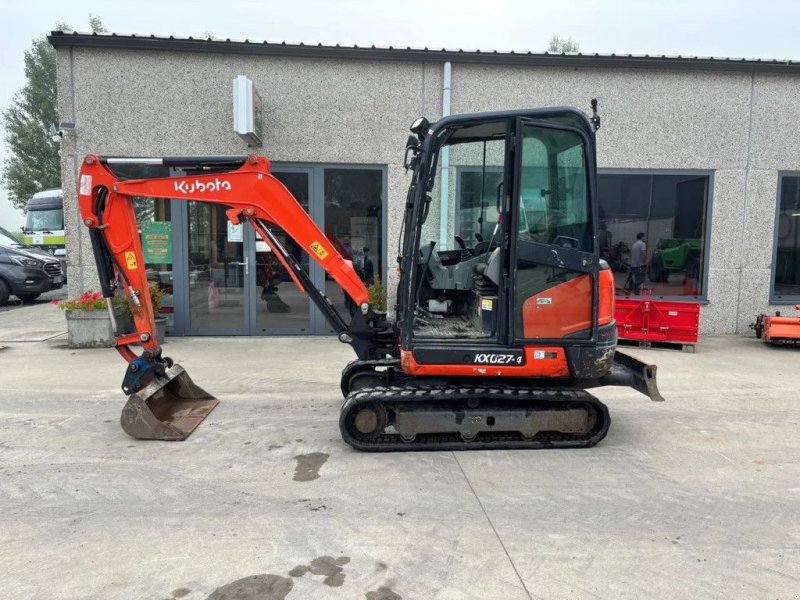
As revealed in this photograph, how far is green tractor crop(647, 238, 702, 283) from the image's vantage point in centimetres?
1034

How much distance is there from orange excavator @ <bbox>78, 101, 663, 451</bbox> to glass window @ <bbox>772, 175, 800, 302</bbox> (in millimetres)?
7140

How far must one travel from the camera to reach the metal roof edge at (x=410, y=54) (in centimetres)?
918

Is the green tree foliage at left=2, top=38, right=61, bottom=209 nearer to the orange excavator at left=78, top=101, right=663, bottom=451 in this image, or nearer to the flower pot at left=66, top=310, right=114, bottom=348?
the flower pot at left=66, top=310, right=114, bottom=348

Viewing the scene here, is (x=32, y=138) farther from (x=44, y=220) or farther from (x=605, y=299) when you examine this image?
(x=605, y=299)

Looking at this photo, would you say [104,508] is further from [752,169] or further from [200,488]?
[752,169]

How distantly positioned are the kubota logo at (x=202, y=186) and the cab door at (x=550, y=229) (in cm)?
252

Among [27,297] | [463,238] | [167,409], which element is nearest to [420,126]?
[463,238]

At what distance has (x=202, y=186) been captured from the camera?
504cm

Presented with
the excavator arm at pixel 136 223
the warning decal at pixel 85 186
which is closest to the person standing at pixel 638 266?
the excavator arm at pixel 136 223

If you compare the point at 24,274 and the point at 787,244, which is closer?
the point at 787,244

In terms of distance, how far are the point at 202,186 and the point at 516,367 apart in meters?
3.11

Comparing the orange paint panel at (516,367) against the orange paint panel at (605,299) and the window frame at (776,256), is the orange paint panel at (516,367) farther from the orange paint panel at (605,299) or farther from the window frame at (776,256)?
the window frame at (776,256)

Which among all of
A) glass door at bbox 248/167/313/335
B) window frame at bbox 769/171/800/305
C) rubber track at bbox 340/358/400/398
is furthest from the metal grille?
window frame at bbox 769/171/800/305

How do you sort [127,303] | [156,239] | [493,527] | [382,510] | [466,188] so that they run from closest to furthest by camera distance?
1. [493,527]
2. [382,510]
3. [466,188]
4. [127,303]
5. [156,239]
